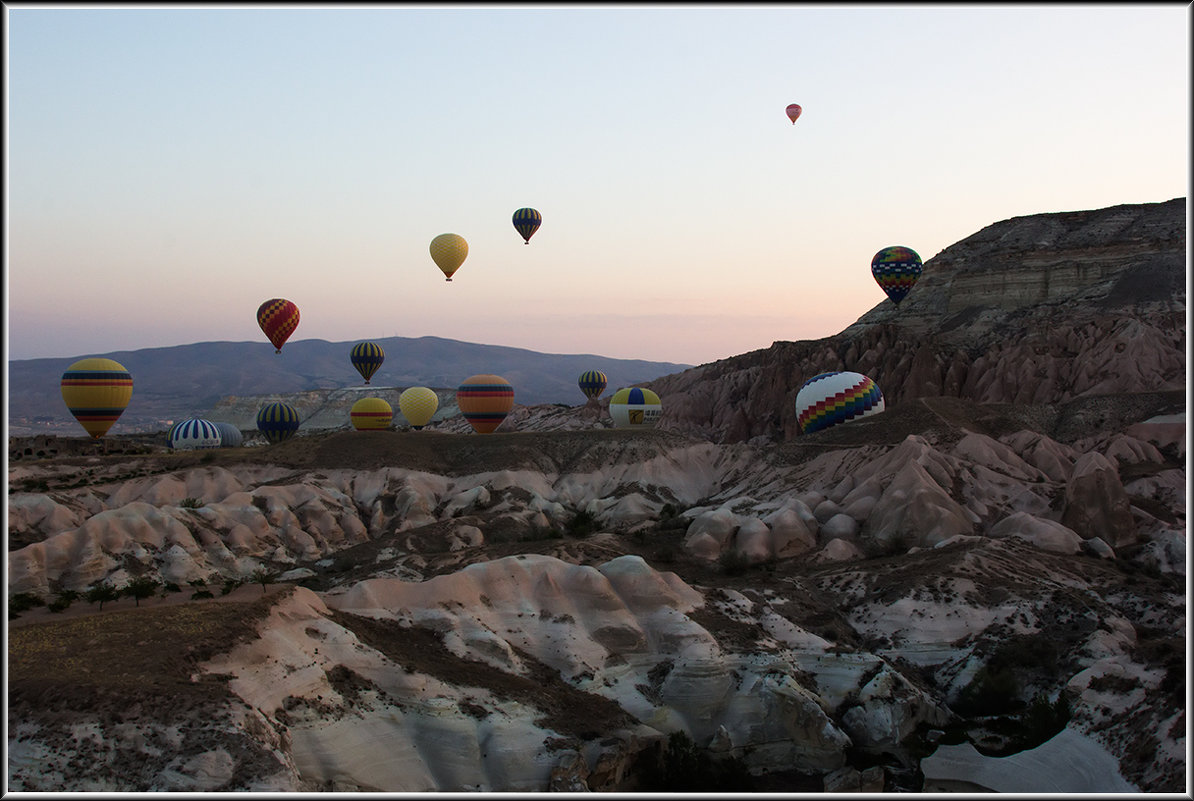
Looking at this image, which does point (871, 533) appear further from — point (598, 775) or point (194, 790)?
point (194, 790)

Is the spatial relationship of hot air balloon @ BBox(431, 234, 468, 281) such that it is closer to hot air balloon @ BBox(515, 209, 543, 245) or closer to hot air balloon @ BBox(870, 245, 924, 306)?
hot air balloon @ BBox(515, 209, 543, 245)

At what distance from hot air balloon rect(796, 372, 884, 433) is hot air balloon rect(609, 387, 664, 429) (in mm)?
13850

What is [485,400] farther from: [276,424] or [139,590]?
[139,590]

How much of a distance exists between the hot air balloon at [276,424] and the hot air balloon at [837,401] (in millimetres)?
43151

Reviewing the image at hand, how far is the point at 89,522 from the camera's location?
1800 inches

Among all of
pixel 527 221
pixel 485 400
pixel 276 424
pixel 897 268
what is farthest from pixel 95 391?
pixel 897 268

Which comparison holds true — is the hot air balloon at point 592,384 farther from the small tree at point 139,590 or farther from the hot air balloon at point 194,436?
the small tree at point 139,590

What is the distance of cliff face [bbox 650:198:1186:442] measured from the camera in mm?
76375

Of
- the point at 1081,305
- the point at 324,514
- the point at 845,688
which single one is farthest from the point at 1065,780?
the point at 1081,305

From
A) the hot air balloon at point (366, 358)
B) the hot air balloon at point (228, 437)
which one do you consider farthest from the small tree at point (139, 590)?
the hot air balloon at point (366, 358)

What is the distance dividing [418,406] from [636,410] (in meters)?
32.7

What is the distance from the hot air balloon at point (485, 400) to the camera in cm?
7450

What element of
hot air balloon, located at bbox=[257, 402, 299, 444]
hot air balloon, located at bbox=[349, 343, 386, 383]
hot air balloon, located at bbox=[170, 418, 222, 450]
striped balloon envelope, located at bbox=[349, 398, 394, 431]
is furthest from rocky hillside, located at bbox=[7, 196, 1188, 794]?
hot air balloon, located at bbox=[349, 343, 386, 383]

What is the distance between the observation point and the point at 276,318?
3317 inches
